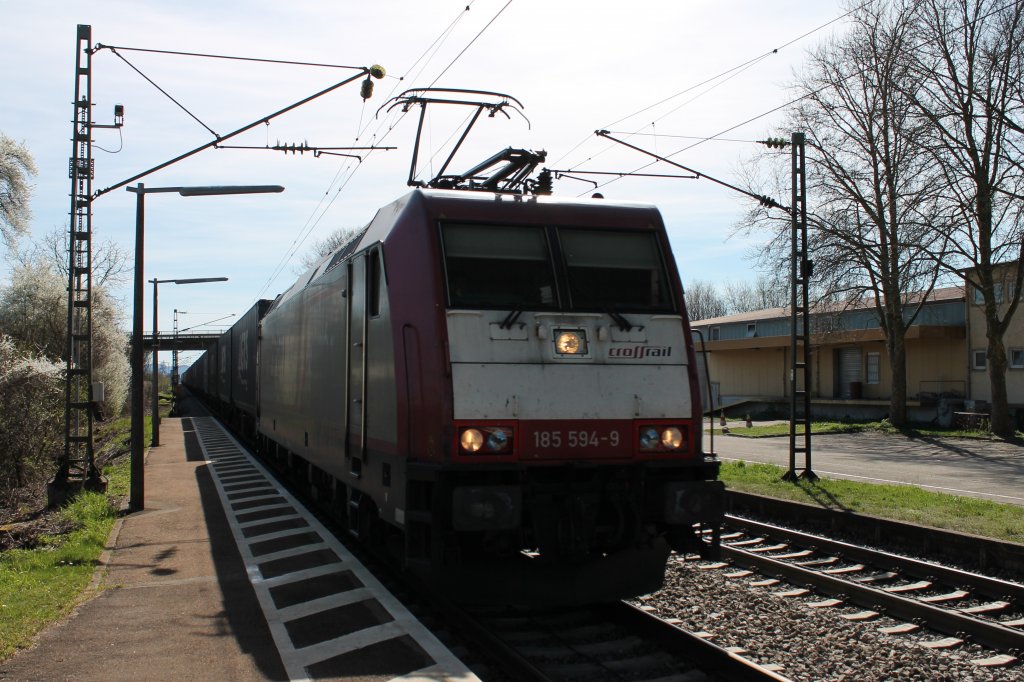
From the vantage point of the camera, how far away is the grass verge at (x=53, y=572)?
708cm

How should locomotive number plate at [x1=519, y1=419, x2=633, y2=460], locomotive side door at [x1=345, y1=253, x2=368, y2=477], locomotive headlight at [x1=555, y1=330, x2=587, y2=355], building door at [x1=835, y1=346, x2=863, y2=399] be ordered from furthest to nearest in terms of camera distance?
building door at [x1=835, y1=346, x2=863, y2=399] < locomotive side door at [x1=345, y1=253, x2=368, y2=477] < locomotive headlight at [x1=555, y1=330, x2=587, y2=355] < locomotive number plate at [x1=519, y1=419, x2=633, y2=460]

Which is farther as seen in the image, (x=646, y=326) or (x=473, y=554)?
(x=646, y=326)

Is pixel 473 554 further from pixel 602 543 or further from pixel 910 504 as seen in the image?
pixel 910 504

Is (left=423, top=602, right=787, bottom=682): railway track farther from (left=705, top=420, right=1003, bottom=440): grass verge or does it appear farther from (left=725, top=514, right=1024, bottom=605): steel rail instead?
(left=705, top=420, right=1003, bottom=440): grass verge

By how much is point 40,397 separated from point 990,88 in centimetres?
2642

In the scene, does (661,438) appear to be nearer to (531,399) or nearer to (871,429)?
(531,399)

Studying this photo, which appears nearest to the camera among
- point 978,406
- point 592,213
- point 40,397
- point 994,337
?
point 592,213

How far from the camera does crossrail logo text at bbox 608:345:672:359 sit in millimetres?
6984

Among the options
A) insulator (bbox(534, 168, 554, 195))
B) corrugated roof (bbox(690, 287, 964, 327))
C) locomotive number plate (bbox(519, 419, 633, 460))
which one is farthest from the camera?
corrugated roof (bbox(690, 287, 964, 327))

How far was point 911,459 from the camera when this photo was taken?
73.2 ft

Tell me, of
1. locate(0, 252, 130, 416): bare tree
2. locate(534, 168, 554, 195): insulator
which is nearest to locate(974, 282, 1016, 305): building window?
locate(534, 168, 554, 195): insulator

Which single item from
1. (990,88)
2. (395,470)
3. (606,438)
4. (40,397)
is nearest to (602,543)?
(606,438)

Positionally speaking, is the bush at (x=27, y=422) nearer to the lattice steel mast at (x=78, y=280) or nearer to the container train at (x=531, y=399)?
the lattice steel mast at (x=78, y=280)

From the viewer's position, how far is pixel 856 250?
95.6 feet
